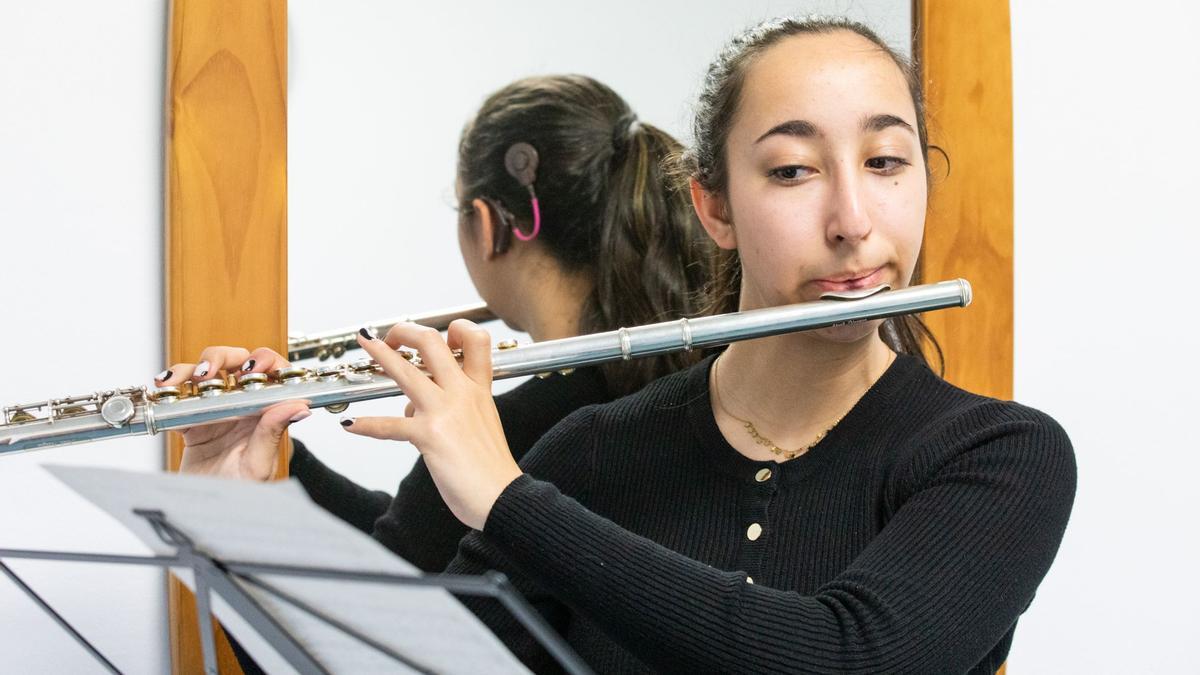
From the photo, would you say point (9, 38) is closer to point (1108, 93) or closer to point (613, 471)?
point (613, 471)

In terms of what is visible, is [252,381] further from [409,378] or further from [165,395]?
[409,378]

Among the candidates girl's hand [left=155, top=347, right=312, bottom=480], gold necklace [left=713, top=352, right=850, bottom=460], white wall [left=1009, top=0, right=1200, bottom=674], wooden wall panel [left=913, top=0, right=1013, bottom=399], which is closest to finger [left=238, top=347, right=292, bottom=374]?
girl's hand [left=155, top=347, right=312, bottom=480]

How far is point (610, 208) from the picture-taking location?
61.4 inches

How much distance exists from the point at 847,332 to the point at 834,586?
0.85ft

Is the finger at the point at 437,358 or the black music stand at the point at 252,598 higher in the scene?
the finger at the point at 437,358

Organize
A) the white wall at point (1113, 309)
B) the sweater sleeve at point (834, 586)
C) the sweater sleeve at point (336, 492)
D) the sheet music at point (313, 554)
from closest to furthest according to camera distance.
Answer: the sheet music at point (313, 554) → the sweater sleeve at point (834, 586) → the sweater sleeve at point (336, 492) → the white wall at point (1113, 309)

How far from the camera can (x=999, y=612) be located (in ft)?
3.35

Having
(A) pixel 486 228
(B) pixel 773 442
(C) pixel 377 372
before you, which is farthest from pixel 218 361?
(B) pixel 773 442

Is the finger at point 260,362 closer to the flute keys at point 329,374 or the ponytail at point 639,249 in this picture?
the flute keys at point 329,374

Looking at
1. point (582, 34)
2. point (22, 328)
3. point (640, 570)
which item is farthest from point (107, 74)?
point (640, 570)

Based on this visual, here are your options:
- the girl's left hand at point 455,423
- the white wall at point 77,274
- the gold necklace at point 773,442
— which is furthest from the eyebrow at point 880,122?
the white wall at point 77,274

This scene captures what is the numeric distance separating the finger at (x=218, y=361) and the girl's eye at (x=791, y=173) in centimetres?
50

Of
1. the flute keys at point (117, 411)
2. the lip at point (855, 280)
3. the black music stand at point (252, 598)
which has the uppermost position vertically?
the lip at point (855, 280)

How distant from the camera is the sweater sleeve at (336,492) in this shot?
141cm
